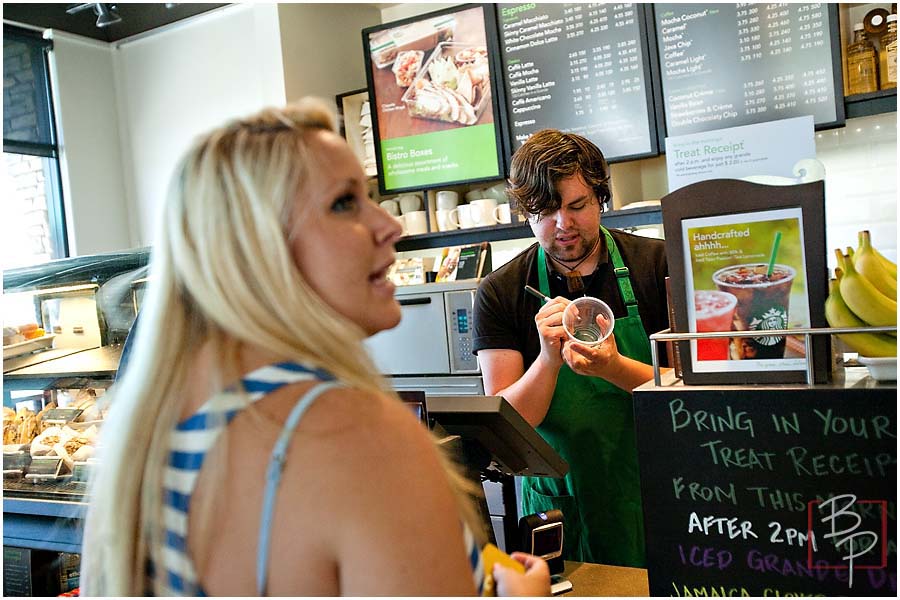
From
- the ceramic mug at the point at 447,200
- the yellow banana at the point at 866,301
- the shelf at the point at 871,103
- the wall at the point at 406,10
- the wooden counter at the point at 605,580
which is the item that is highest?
the wall at the point at 406,10

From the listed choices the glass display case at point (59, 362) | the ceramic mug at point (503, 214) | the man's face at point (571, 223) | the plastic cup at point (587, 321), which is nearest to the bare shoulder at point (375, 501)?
the plastic cup at point (587, 321)

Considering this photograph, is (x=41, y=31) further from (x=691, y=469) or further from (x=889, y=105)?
(x=691, y=469)

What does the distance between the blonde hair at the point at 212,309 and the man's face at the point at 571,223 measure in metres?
1.17

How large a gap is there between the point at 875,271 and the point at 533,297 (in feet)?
3.27

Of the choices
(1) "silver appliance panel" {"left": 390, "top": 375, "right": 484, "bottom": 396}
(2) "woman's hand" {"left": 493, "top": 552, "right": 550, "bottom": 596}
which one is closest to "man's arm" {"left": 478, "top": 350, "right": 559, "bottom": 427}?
(2) "woman's hand" {"left": 493, "top": 552, "right": 550, "bottom": 596}

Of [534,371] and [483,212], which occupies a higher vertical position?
[483,212]

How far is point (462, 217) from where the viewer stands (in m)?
4.09

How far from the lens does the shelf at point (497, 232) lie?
3.64 m

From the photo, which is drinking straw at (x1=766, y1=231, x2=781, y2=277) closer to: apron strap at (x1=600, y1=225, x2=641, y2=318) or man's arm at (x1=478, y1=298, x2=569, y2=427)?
man's arm at (x1=478, y1=298, x2=569, y2=427)

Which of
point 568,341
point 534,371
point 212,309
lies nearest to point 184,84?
point 534,371

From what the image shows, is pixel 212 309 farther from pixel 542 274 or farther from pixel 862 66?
pixel 862 66

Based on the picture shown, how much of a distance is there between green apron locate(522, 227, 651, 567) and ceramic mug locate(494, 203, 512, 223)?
2.01 meters

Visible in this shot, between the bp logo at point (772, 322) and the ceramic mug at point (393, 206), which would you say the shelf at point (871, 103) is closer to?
the ceramic mug at point (393, 206)

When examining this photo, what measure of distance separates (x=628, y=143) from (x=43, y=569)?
2791mm
